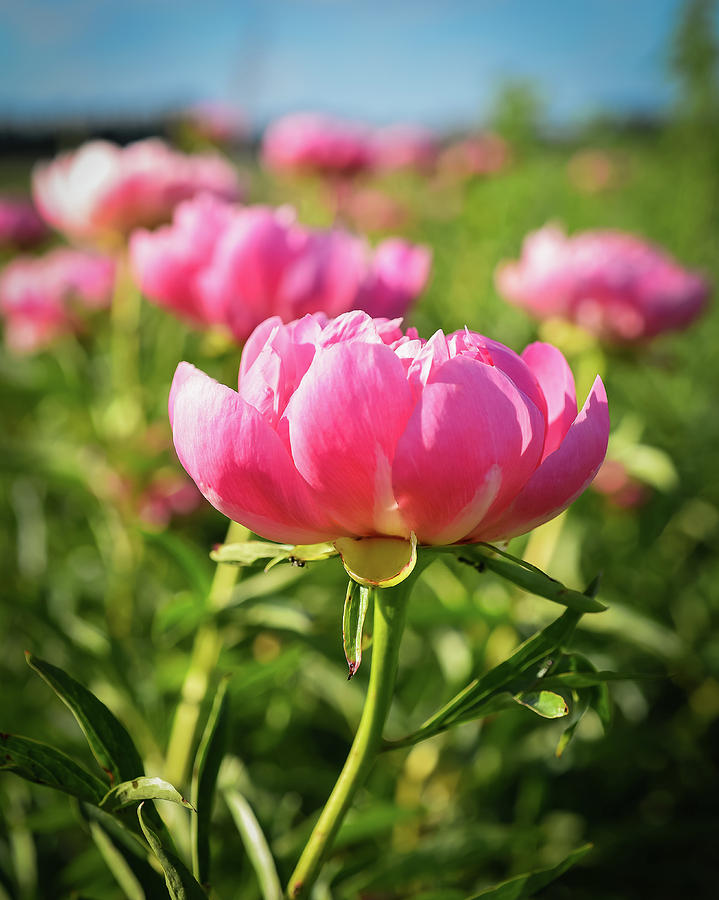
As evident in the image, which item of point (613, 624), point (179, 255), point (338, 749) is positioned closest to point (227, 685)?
point (179, 255)

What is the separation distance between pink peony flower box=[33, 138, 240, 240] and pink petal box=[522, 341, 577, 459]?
653 mm

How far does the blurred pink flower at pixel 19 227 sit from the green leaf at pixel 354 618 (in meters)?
1.78

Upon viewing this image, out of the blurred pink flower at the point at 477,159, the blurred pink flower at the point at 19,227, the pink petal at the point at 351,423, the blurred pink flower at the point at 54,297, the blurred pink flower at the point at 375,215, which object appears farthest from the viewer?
the blurred pink flower at the point at 477,159

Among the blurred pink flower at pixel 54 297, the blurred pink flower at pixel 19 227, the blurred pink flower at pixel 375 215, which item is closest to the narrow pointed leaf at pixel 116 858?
the blurred pink flower at pixel 54 297

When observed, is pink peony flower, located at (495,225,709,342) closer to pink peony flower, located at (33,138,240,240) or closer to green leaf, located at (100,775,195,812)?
pink peony flower, located at (33,138,240,240)

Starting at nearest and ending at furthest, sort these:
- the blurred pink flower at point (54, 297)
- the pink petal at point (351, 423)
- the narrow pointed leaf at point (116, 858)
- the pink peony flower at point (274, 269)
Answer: the pink petal at point (351, 423)
the narrow pointed leaf at point (116, 858)
the pink peony flower at point (274, 269)
the blurred pink flower at point (54, 297)

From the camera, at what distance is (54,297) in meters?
1.22

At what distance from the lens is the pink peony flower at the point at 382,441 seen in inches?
10.3

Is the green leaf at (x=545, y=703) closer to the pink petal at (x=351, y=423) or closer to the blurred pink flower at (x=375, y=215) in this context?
the pink petal at (x=351, y=423)

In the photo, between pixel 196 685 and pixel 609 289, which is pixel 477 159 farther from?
pixel 196 685

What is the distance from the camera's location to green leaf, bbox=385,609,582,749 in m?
0.30

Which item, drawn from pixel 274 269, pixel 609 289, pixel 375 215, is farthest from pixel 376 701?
pixel 375 215

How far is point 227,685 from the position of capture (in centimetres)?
39

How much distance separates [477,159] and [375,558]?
3.04 meters
